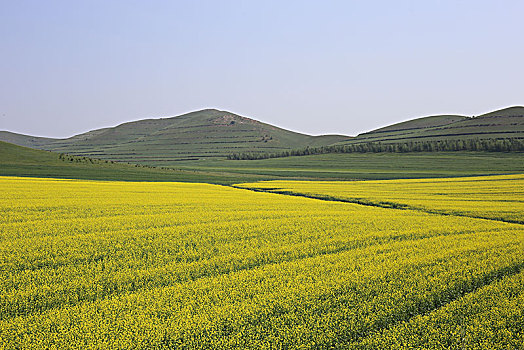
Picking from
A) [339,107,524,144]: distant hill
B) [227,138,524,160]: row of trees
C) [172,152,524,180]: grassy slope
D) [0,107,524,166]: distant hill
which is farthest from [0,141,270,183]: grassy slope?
[339,107,524,144]: distant hill

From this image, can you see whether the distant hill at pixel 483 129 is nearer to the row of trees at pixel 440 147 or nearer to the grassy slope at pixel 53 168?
the row of trees at pixel 440 147

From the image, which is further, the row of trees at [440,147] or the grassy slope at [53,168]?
the row of trees at [440,147]

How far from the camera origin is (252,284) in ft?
27.2

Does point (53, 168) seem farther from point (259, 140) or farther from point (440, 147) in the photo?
point (259, 140)

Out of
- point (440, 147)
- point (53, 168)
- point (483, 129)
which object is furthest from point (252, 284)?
point (483, 129)

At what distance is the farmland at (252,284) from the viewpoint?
20.2 feet

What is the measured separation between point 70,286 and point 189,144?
561ft

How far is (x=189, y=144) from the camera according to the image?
17488 cm

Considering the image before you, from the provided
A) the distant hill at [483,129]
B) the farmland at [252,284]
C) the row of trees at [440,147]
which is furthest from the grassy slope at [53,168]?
the distant hill at [483,129]

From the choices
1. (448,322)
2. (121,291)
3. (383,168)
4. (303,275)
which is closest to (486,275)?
(448,322)

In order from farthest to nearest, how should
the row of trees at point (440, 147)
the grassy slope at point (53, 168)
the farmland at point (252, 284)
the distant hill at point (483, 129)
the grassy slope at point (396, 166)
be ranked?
the distant hill at point (483, 129) → the row of trees at point (440, 147) → the grassy slope at point (396, 166) → the grassy slope at point (53, 168) → the farmland at point (252, 284)

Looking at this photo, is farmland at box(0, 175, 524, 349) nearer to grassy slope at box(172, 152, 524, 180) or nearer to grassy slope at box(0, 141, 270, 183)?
grassy slope at box(0, 141, 270, 183)

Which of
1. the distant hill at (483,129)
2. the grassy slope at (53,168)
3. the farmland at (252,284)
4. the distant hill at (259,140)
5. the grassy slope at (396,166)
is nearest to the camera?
the farmland at (252,284)

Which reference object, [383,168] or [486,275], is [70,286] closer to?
[486,275]
